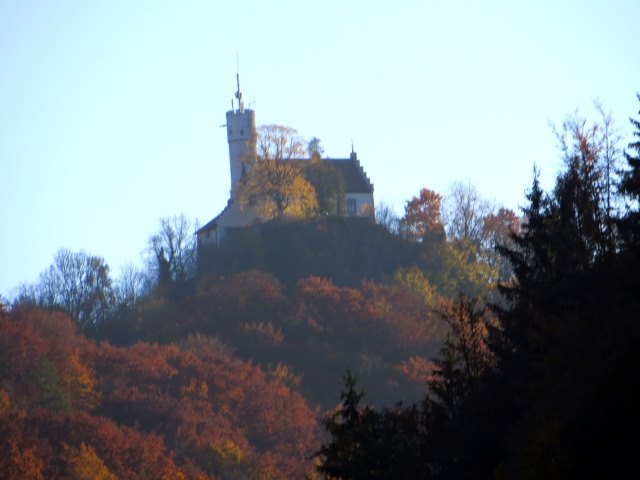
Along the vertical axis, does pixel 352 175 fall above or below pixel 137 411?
above

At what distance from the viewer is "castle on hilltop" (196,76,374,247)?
107500 mm

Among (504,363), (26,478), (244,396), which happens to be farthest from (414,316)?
(504,363)

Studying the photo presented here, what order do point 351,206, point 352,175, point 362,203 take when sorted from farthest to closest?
1. point 352,175
2. point 362,203
3. point 351,206

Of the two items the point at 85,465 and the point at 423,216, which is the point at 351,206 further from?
the point at 85,465

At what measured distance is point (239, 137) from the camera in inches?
4390

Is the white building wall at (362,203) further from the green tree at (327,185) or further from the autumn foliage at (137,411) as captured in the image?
the autumn foliage at (137,411)

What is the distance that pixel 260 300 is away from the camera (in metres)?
110

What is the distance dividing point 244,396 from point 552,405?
232 ft

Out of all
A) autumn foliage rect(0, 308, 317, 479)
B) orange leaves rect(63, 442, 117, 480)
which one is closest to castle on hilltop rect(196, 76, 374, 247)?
autumn foliage rect(0, 308, 317, 479)

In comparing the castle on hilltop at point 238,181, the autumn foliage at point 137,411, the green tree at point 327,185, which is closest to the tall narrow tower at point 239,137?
the castle on hilltop at point 238,181

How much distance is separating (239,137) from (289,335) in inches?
580

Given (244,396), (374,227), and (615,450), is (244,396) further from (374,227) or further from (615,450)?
(615,450)

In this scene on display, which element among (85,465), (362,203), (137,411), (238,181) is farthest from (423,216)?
(85,465)

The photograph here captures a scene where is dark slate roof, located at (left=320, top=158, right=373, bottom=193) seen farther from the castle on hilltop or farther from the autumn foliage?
the autumn foliage
